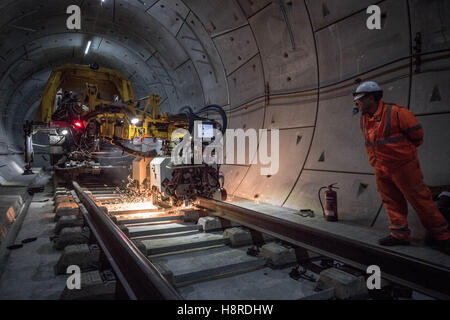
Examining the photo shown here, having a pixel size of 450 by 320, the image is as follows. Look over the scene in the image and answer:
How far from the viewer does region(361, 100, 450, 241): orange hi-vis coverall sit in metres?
2.95

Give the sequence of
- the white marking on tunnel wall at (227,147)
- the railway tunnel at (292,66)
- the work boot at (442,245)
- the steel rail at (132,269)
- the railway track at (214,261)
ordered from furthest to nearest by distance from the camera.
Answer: the white marking on tunnel wall at (227,147)
the railway tunnel at (292,66)
the work boot at (442,245)
the railway track at (214,261)
the steel rail at (132,269)

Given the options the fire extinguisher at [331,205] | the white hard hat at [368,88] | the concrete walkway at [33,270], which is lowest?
the concrete walkway at [33,270]

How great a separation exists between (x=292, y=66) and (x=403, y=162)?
3652 millimetres

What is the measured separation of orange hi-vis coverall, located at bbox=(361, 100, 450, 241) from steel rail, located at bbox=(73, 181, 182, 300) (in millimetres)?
2547

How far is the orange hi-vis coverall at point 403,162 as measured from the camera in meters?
2.95

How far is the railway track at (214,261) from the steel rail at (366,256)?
1cm

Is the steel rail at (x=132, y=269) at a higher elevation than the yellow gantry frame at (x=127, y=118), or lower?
lower

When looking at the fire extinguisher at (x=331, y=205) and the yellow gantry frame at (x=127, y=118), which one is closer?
the fire extinguisher at (x=331, y=205)

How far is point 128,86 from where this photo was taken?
1267cm

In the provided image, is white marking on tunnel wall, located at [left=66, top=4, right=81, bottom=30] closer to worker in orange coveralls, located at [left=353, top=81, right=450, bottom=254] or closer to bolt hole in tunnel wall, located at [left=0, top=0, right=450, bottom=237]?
bolt hole in tunnel wall, located at [left=0, top=0, right=450, bottom=237]

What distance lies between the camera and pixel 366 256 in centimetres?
256

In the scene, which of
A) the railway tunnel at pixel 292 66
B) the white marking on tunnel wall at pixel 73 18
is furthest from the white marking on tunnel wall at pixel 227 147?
the white marking on tunnel wall at pixel 73 18

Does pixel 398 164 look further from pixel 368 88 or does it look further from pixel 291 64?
pixel 291 64

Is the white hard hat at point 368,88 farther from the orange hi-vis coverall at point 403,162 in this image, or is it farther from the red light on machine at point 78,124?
the red light on machine at point 78,124
